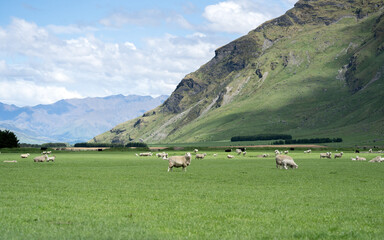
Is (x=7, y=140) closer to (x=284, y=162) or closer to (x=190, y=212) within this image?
(x=284, y=162)

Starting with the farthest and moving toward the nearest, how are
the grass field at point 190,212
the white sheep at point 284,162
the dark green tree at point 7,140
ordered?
the dark green tree at point 7,140, the white sheep at point 284,162, the grass field at point 190,212

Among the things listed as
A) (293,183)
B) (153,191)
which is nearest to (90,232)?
(153,191)

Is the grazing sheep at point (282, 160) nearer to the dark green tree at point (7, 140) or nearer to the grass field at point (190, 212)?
the grass field at point (190, 212)

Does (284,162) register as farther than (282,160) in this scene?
No

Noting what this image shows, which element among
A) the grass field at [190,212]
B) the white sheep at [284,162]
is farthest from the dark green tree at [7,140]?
the grass field at [190,212]

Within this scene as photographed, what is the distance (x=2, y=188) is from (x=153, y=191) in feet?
31.1

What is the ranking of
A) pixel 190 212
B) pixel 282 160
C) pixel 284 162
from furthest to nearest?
pixel 282 160 < pixel 284 162 < pixel 190 212

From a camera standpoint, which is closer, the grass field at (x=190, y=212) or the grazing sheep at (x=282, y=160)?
the grass field at (x=190, y=212)

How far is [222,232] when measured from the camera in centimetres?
1537

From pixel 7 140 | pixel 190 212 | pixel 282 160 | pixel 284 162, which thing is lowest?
pixel 190 212

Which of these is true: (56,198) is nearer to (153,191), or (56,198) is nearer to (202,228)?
(153,191)

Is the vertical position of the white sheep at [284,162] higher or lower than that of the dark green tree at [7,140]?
lower

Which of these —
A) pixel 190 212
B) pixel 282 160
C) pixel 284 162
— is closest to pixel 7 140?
pixel 282 160

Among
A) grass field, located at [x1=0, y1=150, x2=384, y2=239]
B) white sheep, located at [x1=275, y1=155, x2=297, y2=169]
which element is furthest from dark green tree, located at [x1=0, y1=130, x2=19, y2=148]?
grass field, located at [x1=0, y1=150, x2=384, y2=239]
